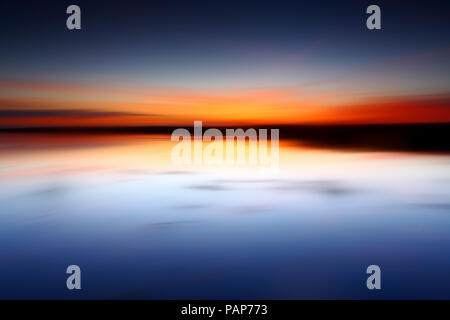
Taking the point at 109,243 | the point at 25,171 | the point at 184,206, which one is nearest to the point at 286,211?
the point at 184,206

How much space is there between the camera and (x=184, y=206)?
321cm

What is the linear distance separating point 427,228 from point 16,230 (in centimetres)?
307

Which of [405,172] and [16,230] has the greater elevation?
[405,172]

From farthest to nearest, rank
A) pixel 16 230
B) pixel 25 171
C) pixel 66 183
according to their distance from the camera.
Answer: pixel 25 171 < pixel 66 183 < pixel 16 230

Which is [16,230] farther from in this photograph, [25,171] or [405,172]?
[405,172]
